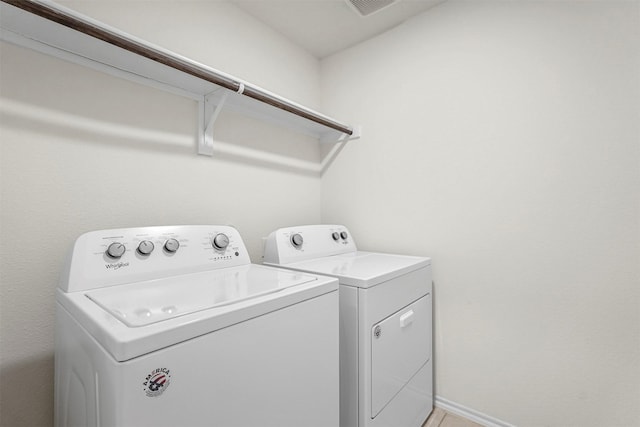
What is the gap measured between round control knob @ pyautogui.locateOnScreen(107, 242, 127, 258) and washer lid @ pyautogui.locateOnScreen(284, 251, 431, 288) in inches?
25.2

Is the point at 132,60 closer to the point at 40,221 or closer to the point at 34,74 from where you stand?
the point at 34,74

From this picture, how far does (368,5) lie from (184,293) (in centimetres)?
162

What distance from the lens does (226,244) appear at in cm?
123

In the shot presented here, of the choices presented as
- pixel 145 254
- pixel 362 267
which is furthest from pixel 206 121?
pixel 362 267

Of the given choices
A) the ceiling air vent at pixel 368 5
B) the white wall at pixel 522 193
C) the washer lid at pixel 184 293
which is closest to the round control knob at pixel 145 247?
the washer lid at pixel 184 293

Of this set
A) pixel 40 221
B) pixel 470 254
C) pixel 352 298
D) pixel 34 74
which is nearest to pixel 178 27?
pixel 34 74

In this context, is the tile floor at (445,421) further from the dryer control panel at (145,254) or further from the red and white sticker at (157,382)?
the red and white sticker at (157,382)

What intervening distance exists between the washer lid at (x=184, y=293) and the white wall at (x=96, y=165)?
35 cm

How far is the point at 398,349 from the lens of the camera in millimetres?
1236

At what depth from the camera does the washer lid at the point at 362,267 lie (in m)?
1.09

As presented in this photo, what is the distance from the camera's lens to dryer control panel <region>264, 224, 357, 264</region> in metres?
1.44

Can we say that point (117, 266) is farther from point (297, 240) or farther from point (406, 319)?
point (406, 319)

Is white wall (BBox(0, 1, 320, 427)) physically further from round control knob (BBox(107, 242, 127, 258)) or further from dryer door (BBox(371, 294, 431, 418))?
dryer door (BBox(371, 294, 431, 418))

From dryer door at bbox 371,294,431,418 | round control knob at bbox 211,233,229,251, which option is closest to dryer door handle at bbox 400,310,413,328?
dryer door at bbox 371,294,431,418
